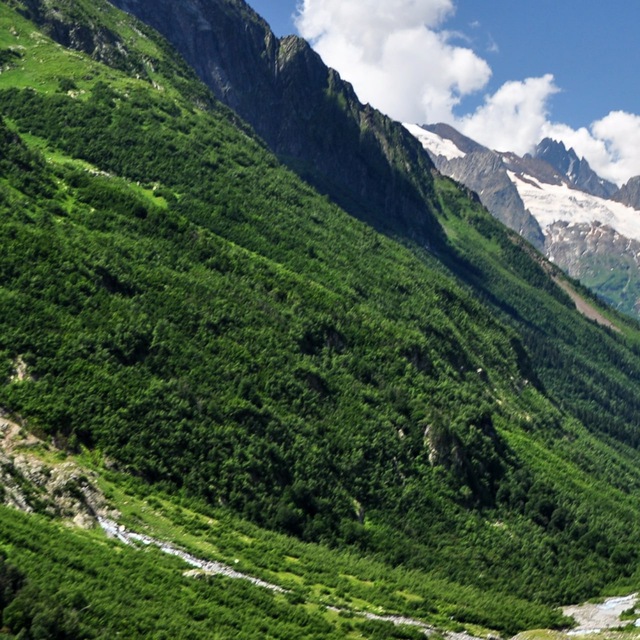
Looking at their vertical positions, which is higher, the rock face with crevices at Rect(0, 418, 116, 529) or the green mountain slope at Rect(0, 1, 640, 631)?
the green mountain slope at Rect(0, 1, 640, 631)

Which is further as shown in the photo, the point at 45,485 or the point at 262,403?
the point at 262,403

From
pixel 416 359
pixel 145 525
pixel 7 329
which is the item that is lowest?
pixel 145 525

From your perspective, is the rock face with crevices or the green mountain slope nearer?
the rock face with crevices

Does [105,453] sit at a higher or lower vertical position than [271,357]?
lower

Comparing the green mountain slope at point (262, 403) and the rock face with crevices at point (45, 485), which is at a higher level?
the green mountain slope at point (262, 403)

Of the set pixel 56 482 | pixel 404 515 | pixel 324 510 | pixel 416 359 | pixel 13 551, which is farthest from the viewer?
pixel 416 359

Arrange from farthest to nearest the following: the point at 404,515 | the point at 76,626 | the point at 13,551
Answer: the point at 404,515 → the point at 13,551 → the point at 76,626

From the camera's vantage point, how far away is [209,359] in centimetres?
14238

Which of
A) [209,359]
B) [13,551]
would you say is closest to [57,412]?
[209,359]

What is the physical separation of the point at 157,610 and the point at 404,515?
3118 inches

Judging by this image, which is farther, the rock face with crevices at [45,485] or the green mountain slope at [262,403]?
the green mountain slope at [262,403]

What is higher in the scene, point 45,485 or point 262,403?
point 262,403

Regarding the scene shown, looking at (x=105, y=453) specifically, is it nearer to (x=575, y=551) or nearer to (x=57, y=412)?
(x=57, y=412)

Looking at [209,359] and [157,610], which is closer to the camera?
[157,610]
